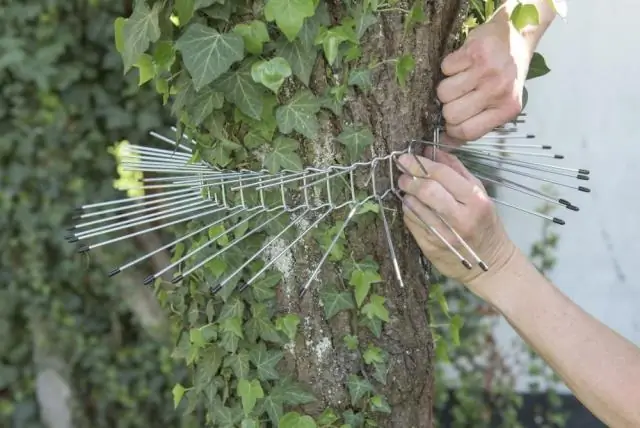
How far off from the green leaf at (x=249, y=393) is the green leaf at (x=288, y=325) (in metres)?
0.08

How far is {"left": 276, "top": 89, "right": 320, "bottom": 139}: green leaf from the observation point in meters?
1.01

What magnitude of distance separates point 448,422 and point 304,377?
1.91 metres

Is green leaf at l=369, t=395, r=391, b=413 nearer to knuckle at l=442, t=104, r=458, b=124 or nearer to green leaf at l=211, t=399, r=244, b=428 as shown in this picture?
green leaf at l=211, t=399, r=244, b=428

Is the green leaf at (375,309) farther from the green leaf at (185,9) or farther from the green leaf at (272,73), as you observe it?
the green leaf at (185,9)

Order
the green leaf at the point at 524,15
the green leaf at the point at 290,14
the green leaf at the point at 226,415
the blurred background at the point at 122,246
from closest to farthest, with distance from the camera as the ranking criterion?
the green leaf at the point at 290,14
the green leaf at the point at 524,15
the green leaf at the point at 226,415
the blurred background at the point at 122,246

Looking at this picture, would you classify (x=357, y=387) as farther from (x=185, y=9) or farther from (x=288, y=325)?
(x=185, y=9)

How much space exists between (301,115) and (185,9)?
0.64ft

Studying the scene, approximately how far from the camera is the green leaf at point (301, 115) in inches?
39.9

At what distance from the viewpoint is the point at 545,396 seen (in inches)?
112

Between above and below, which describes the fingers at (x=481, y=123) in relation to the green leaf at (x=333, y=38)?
→ below

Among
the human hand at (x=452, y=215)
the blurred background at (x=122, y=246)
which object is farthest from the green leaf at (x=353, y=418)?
the blurred background at (x=122, y=246)

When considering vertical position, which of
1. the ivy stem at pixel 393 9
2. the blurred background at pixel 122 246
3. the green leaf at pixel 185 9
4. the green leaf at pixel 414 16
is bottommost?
the blurred background at pixel 122 246

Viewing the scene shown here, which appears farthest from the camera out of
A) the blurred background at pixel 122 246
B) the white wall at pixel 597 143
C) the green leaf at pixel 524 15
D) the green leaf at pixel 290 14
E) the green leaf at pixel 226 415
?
the white wall at pixel 597 143

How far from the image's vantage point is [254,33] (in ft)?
3.18
